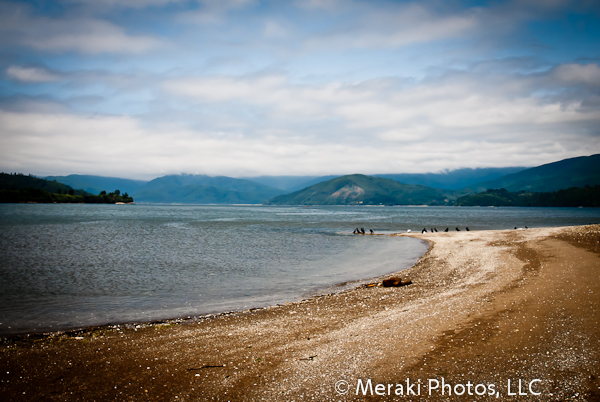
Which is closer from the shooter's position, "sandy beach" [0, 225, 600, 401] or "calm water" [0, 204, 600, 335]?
"sandy beach" [0, 225, 600, 401]

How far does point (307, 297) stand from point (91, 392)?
46.9 feet

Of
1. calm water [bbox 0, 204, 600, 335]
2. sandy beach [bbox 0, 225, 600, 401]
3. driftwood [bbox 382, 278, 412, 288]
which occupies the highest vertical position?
sandy beach [bbox 0, 225, 600, 401]

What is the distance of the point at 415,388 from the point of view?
8.91 metres

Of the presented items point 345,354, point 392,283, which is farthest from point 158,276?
point 345,354

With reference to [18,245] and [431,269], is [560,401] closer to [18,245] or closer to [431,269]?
[431,269]

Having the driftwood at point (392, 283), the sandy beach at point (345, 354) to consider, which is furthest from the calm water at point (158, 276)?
the driftwood at point (392, 283)

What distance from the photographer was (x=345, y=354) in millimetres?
11312

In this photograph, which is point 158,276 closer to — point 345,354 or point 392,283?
point 392,283

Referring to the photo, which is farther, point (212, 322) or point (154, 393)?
point (212, 322)

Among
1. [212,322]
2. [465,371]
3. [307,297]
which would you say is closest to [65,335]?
[212,322]

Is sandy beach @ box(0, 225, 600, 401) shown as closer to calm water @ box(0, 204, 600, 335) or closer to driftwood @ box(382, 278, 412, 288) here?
calm water @ box(0, 204, 600, 335)

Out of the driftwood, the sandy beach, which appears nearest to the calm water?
the sandy beach

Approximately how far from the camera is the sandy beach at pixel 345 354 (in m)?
9.02

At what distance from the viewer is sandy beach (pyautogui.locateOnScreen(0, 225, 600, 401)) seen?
9.02 meters
